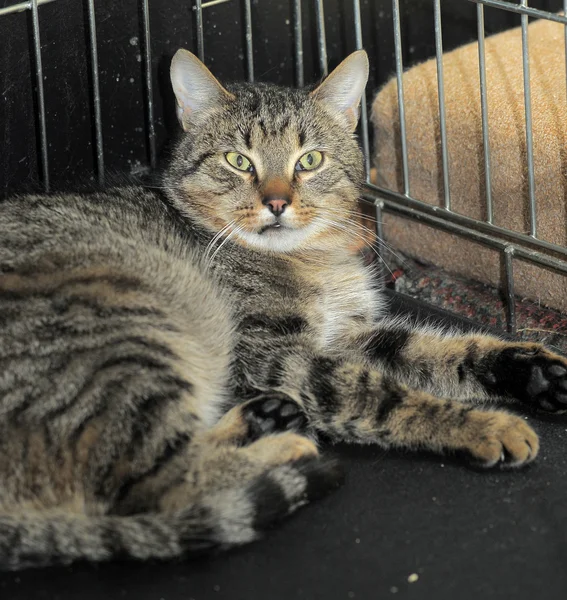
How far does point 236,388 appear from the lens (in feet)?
7.37

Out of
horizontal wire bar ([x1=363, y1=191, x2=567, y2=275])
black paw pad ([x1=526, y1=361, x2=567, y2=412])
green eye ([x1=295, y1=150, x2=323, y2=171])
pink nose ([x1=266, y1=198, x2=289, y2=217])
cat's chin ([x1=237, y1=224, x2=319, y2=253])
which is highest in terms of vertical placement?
green eye ([x1=295, y1=150, x2=323, y2=171])

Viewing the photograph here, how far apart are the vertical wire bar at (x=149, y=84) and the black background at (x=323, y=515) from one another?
0.04 meters

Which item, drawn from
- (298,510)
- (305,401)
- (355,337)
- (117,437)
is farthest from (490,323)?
(117,437)

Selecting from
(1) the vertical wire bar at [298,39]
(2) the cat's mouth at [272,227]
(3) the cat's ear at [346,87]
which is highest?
(1) the vertical wire bar at [298,39]

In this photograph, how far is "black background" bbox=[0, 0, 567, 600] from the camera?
180cm

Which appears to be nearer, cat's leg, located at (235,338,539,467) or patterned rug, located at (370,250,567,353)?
cat's leg, located at (235,338,539,467)

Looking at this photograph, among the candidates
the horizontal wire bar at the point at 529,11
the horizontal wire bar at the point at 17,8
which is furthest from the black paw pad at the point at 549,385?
the horizontal wire bar at the point at 17,8

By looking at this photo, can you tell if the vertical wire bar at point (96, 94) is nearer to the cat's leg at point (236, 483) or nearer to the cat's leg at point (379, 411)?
the cat's leg at point (379, 411)

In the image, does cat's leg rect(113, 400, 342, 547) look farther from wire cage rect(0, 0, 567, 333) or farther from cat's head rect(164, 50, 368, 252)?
wire cage rect(0, 0, 567, 333)

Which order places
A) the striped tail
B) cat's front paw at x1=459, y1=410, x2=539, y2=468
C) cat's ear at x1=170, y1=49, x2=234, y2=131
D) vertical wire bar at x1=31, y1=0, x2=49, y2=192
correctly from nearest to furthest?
the striped tail < cat's front paw at x1=459, y1=410, x2=539, y2=468 < cat's ear at x1=170, y1=49, x2=234, y2=131 < vertical wire bar at x1=31, y1=0, x2=49, y2=192

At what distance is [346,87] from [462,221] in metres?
0.53

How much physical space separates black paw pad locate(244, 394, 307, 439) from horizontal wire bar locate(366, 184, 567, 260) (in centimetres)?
86

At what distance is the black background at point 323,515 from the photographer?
1.80 metres

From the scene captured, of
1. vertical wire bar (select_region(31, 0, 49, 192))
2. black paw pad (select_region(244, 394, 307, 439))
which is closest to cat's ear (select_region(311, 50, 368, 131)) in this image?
vertical wire bar (select_region(31, 0, 49, 192))
